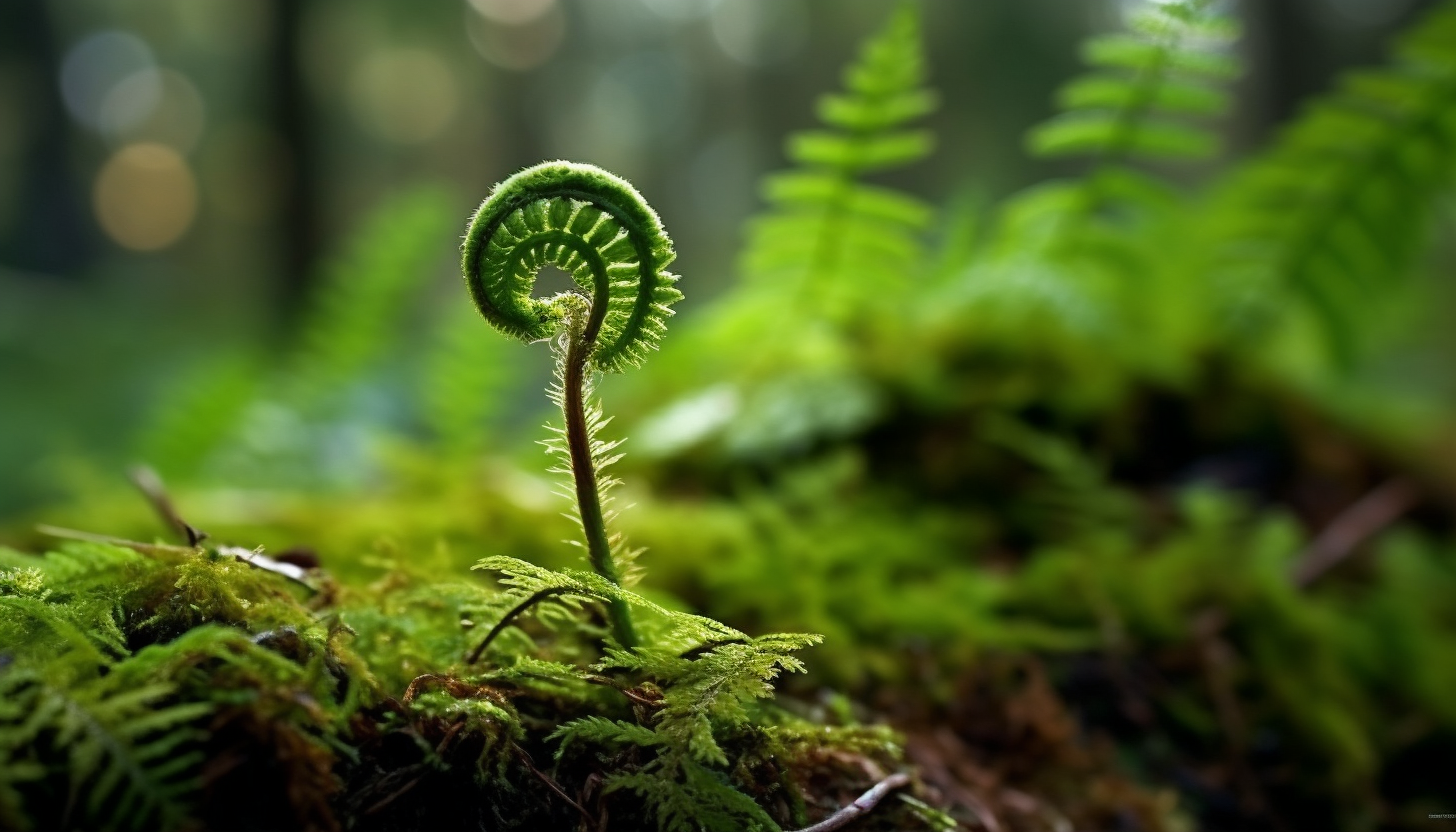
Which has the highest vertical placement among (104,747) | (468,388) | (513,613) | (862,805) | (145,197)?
(145,197)

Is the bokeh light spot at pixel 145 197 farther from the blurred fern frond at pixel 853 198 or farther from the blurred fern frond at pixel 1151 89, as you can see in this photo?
the blurred fern frond at pixel 1151 89

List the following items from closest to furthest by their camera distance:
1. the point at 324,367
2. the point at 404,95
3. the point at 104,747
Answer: the point at 104,747, the point at 324,367, the point at 404,95

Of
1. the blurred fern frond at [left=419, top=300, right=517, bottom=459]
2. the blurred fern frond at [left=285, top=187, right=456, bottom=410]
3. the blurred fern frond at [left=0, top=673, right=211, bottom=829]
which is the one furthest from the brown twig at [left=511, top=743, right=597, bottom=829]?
the blurred fern frond at [left=285, top=187, right=456, bottom=410]

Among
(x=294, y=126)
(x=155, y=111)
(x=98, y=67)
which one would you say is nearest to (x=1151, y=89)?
(x=294, y=126)

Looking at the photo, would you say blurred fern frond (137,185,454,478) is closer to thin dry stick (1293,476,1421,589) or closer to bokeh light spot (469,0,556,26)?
thin dry stick (1293,476,1421,589)

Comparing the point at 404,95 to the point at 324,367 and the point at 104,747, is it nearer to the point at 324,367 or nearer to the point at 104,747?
the point at 324,367

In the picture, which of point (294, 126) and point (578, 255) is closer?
point (578, 255)

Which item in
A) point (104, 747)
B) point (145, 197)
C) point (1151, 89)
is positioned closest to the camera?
point (104, 747)
